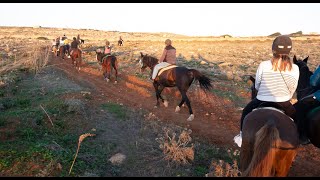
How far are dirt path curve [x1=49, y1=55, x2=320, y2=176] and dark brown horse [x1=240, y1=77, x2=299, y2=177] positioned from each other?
103 inches

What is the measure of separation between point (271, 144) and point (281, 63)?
139 cm

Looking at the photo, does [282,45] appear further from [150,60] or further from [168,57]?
[150,60]

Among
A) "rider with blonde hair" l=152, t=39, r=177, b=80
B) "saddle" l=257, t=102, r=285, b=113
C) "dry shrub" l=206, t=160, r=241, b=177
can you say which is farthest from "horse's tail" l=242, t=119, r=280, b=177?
"rider with blonde hair" l=152, t=39, r=177, b=80

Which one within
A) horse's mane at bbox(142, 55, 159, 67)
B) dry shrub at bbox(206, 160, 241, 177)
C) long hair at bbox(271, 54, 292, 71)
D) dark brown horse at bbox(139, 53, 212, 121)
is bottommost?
dry shrub at bbox(206, 160, 241, 177)

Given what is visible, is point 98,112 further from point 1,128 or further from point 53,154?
point 53,154

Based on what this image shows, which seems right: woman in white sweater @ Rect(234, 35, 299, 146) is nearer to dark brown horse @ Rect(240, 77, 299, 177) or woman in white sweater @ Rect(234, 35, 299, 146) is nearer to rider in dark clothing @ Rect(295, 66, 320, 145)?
dark brown horse @ Rect(240, 77, 299, 177)

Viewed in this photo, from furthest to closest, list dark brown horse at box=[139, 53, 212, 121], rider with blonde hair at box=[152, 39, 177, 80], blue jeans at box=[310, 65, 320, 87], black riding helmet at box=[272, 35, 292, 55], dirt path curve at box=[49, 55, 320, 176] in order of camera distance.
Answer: rider with blonde hair at box=[152, 39, 177, 80] < dark brown horse at box=[139, 53, 212, 121] < dirt path curve at box=[49, 55, 320, 176] < blue jeans at box=[310, 65, 320, 87] < black riding helmet at box=[272, 35, 292, 55]

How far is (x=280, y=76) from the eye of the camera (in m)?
4.71

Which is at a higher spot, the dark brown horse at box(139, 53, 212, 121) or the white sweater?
the white sweater

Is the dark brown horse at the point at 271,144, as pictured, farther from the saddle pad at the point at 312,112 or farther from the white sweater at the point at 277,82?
the saddle pad at the point at 312,112

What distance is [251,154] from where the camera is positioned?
447 centimetres

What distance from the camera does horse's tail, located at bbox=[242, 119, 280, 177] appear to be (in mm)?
4016

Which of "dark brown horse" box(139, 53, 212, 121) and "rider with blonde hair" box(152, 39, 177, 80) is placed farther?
"rider with blonde hair" box(152, 39, 177, 80)

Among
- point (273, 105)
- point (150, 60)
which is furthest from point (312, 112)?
point (150, 60)
